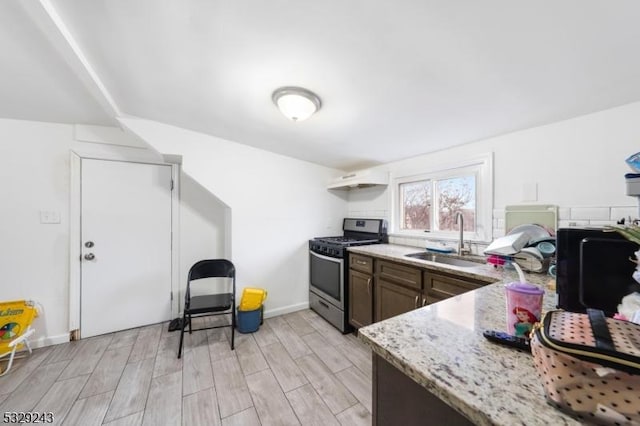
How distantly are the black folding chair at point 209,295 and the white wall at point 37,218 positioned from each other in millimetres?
1138

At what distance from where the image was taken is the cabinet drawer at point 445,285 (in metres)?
1.51

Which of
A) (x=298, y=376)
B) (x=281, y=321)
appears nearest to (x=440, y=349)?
(x=298, y=376)

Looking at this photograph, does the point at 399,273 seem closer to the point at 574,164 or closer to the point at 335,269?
the point at 335,269

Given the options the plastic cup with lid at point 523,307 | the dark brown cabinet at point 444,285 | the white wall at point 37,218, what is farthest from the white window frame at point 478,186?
the white wall at point 37,218

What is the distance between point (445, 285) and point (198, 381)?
75.7 inches

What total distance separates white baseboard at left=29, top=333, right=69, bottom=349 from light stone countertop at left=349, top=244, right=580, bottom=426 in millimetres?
3095

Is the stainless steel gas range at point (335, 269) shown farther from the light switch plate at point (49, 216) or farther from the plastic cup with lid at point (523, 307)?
the light switch plate at point (49, 216)

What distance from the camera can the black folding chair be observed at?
7.03 feet

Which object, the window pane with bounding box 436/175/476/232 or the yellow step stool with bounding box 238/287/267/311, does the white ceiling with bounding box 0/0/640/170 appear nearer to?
the window pane with bounding box 436/175/476/232

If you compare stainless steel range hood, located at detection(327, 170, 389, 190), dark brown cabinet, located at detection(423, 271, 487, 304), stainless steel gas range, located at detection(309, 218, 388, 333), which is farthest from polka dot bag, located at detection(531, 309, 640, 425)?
stainless steel range hood, located at detection(327, 170, 389, 190)

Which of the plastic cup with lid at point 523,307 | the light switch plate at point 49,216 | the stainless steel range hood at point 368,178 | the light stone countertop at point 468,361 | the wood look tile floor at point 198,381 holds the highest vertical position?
the stainless steel range hood at point 368,178

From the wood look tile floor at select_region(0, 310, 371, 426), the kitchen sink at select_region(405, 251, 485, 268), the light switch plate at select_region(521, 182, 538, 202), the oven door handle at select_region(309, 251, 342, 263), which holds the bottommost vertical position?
the wood look tile floor at select_region(0, 310, 371, 426)

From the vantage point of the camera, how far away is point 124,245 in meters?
2.54

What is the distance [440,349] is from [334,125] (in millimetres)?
1855
